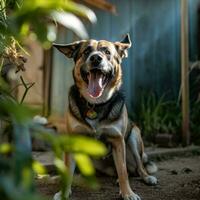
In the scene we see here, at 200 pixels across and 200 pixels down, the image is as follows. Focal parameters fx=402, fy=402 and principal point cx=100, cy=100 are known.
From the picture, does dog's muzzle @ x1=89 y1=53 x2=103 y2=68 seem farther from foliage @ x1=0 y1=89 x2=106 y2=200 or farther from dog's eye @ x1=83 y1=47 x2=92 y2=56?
foliage @ x1=0 y1=89 x2=106 y2=200

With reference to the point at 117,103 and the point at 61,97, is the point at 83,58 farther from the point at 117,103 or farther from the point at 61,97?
the point at 61,97

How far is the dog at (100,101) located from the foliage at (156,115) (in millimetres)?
3306

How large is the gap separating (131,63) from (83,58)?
13.9ft

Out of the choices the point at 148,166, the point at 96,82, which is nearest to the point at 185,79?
the point at 148,166

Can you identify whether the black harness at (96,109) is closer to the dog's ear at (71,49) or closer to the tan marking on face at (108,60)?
the tan marking on face at (108,60)

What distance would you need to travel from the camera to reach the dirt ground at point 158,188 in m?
3.22

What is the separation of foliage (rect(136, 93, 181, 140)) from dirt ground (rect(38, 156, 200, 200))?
2.29 m

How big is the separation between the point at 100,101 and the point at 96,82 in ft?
0.55

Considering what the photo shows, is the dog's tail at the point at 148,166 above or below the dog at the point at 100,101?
below

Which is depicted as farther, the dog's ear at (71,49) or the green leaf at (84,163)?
the dog's ear at (71,49)

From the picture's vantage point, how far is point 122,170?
319 centimetres

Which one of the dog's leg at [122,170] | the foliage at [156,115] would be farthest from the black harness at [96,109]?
the foliage at [156,115]

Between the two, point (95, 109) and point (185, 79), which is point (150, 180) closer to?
point (95, 109)

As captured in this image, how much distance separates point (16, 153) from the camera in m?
0.66
